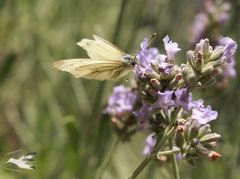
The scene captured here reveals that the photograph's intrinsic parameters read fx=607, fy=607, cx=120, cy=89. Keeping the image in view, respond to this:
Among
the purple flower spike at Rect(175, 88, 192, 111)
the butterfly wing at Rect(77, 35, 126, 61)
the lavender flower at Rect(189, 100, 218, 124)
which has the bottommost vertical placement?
the lavender flower at Rect(189, 100, 218, 124)

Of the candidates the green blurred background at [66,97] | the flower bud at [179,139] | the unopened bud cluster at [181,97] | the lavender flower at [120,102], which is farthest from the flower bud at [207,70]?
the green blurred background at [66,97]

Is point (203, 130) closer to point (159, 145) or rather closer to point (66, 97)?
point (159, 145)

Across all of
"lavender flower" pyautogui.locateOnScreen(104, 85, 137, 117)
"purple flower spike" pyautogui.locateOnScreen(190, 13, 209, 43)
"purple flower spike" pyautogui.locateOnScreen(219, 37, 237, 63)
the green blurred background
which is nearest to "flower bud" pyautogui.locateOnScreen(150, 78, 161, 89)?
"purple flower spike" pyautogui.locateOnScreen(219, 37, 237, 63)

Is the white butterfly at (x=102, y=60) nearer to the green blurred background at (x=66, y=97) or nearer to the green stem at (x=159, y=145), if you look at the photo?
the green stem at (x=159, y=145)

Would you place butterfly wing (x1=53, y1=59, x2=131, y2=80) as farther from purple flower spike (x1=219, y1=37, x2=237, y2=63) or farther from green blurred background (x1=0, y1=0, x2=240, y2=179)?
green blurred background (x1=0, y1=0, x2=240, y2=179)

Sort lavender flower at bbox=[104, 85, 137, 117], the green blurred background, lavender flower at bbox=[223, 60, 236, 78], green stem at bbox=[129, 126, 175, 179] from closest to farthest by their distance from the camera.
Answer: green stem at bbox=[129, 126, 175, 179], lavender flower at bbox=[104, 85, 137, 117], lavender flower at bbox=[223, 60, 236, 78], the green blurred background

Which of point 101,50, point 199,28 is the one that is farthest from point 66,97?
point 101,50

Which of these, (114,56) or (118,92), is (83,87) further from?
(114,56)
